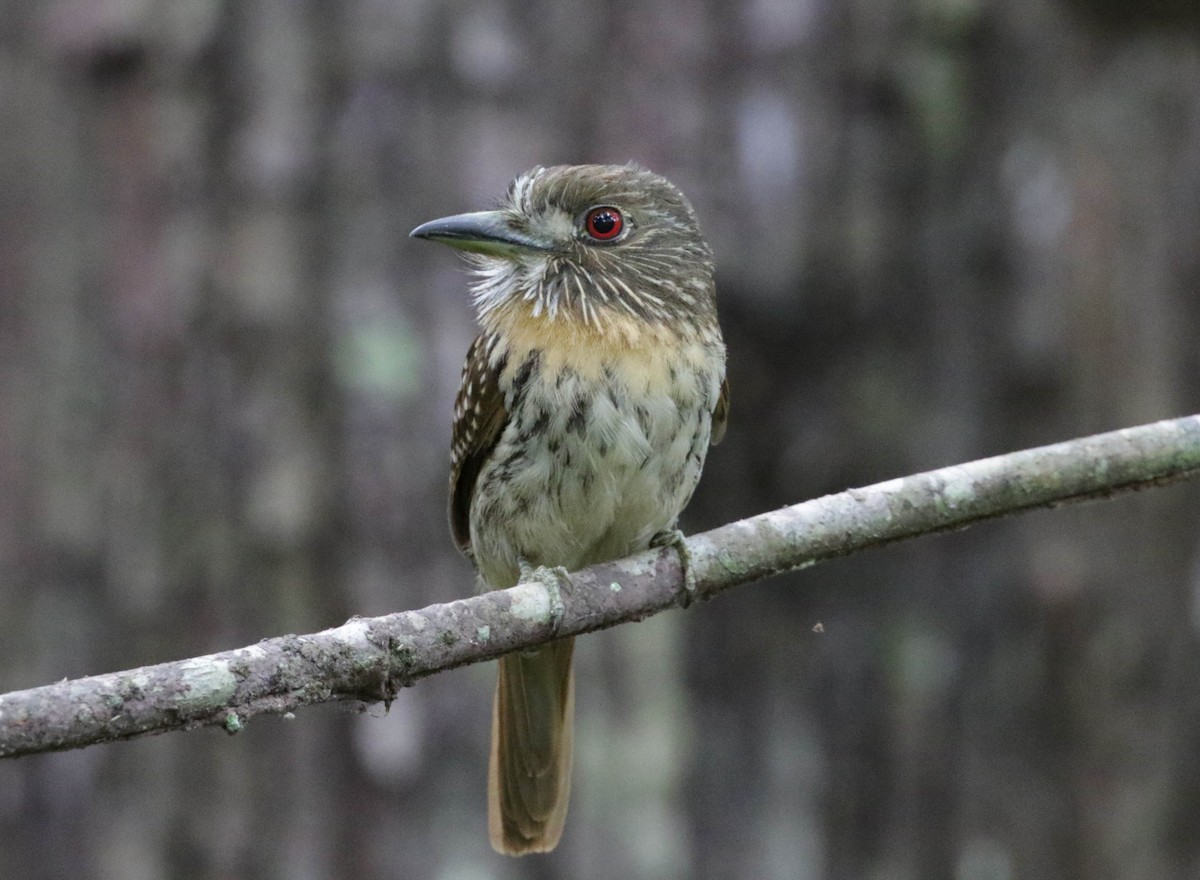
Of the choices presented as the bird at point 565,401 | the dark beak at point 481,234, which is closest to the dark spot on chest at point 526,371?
the bird at point 565,401

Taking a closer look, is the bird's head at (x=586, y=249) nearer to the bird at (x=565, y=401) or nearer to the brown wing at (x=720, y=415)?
the bird at (x=565, y=401)

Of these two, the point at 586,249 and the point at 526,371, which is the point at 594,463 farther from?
the point at 586,249

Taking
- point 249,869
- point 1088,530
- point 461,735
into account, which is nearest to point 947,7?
point 1088,530

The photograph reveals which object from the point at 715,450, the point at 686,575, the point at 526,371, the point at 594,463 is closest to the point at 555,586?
the point at 686,575

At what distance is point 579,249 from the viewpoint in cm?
288

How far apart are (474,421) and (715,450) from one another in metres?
1.19

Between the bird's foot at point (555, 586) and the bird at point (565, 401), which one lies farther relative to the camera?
the bird at point (565, 401)

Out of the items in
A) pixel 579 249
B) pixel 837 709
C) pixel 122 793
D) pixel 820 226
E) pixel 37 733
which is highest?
pixel 820 226

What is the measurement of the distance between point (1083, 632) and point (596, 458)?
1934 mm

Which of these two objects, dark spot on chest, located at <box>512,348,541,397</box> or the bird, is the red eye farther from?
dark spot on chest, located at <box>512,348,541,397</box>

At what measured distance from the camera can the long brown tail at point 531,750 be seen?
3.04m

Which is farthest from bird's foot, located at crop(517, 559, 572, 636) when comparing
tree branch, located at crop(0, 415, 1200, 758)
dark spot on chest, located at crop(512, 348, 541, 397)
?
dark spot on chest, located at crop(512, 348, 541, 397)

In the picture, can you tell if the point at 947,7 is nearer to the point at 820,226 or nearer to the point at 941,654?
the point at 820,226

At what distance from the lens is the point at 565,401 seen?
8.59 ft
